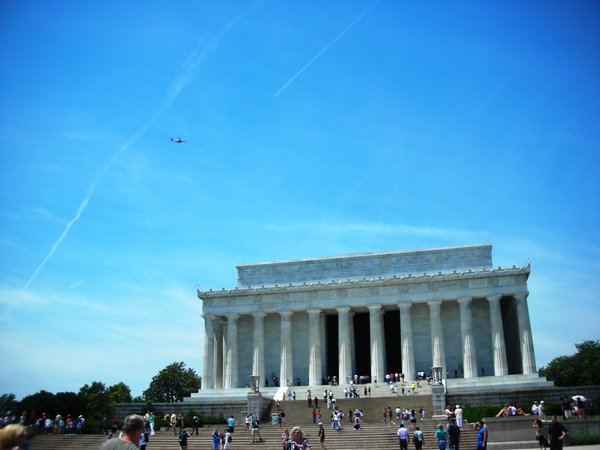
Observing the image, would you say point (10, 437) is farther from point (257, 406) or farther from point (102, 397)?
point (102, 397)

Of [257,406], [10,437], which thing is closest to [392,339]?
[257,406]

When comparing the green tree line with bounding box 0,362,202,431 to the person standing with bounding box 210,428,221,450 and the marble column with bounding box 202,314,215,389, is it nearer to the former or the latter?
the marble column with bounding box 202,314,215,389

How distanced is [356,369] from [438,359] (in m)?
11.2

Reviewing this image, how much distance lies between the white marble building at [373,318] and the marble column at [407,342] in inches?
3.7

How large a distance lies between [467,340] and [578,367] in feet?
163

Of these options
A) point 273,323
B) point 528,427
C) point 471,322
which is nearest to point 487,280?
point 471,322

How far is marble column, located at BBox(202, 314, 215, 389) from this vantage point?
63.5m

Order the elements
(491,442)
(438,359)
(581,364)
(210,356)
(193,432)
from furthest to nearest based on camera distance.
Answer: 1. (581,364)
2. (210,356)
3. (438,359)
4. (193,432)
5. (491,442)

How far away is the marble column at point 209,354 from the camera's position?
208 ft

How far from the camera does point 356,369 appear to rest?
6594cm

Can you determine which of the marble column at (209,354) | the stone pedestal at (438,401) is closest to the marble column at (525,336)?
the stone pedestal at (438,401)

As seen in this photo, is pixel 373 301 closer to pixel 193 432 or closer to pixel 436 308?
pixel 436 308

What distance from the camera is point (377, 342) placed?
2339 inches

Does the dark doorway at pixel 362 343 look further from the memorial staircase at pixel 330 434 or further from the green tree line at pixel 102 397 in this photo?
the green tree line at pixel 102 397
